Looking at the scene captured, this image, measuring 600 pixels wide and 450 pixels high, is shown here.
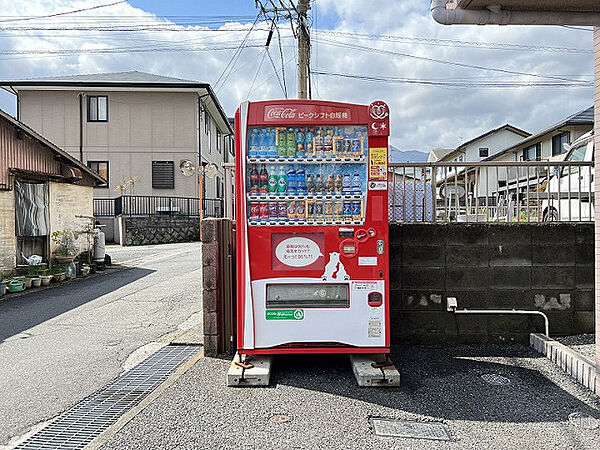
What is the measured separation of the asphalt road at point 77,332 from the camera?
454cm

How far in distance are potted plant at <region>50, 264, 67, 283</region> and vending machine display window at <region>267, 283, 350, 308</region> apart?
924 cm

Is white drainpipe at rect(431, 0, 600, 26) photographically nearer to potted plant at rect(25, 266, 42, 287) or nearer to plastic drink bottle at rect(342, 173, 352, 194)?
plastic drink bottle at rect(342, 173, 352, 194)

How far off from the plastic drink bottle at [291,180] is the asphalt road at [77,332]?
2.54 metres

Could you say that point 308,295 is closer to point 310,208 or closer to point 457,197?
point 310,208

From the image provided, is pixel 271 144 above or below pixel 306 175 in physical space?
above

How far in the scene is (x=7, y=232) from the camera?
11492mm

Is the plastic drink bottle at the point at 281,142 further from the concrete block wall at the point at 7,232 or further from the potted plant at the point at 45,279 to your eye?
the potted plant at the point at 45,279

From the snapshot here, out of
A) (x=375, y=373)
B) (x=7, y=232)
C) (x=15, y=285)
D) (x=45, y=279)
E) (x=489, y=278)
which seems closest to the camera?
(x=375, y=373)

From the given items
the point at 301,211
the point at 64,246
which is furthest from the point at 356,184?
the point at 64,246

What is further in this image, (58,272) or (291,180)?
(58,272)

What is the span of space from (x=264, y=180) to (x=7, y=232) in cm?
902

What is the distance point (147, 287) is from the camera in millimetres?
11039

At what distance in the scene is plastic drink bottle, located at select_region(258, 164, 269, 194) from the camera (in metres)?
4.92

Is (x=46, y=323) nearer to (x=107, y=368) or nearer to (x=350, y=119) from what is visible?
(x=107, y=368)
